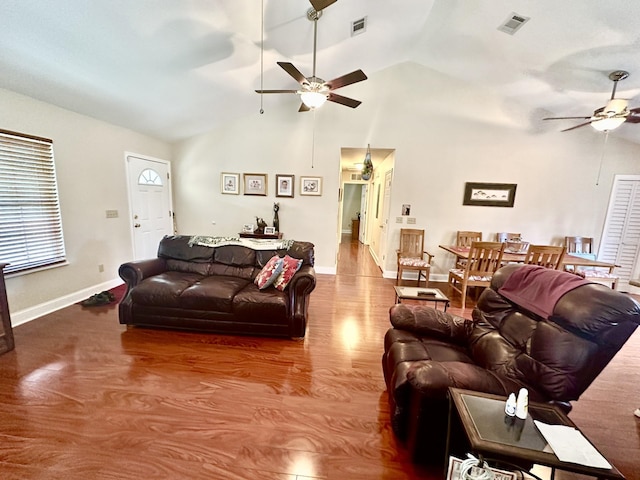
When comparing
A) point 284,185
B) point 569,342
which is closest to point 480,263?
point 569,342

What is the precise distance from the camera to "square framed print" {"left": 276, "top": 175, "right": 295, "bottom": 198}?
5.07 metres

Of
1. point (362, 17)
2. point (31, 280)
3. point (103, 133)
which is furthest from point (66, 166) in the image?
point (362, 17)

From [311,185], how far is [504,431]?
4.51 meters

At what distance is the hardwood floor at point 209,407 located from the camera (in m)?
1.43

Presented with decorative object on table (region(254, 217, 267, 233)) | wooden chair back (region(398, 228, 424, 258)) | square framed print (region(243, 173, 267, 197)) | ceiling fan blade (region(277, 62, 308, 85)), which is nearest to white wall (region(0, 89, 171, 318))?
square framed print (region(243, 173, 267, 197))

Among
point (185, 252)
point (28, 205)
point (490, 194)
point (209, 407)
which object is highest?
point (490, 194)

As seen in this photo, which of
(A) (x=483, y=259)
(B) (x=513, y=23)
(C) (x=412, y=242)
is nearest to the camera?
(B) (x=513, y=23)

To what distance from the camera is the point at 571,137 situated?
4.55 meters

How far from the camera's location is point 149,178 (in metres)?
4.68

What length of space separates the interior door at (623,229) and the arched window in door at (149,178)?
809 centimetres

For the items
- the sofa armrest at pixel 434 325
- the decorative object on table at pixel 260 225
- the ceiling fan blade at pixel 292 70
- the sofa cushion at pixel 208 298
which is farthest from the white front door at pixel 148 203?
the sofa armrest at pixel 434 325

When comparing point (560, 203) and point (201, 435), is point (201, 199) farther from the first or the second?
point (560, 203)

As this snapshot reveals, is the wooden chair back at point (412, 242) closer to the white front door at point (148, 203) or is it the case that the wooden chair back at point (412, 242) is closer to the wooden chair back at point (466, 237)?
the wooden chair back at point (466, 237)

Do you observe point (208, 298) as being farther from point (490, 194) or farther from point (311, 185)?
point (490, 194)
